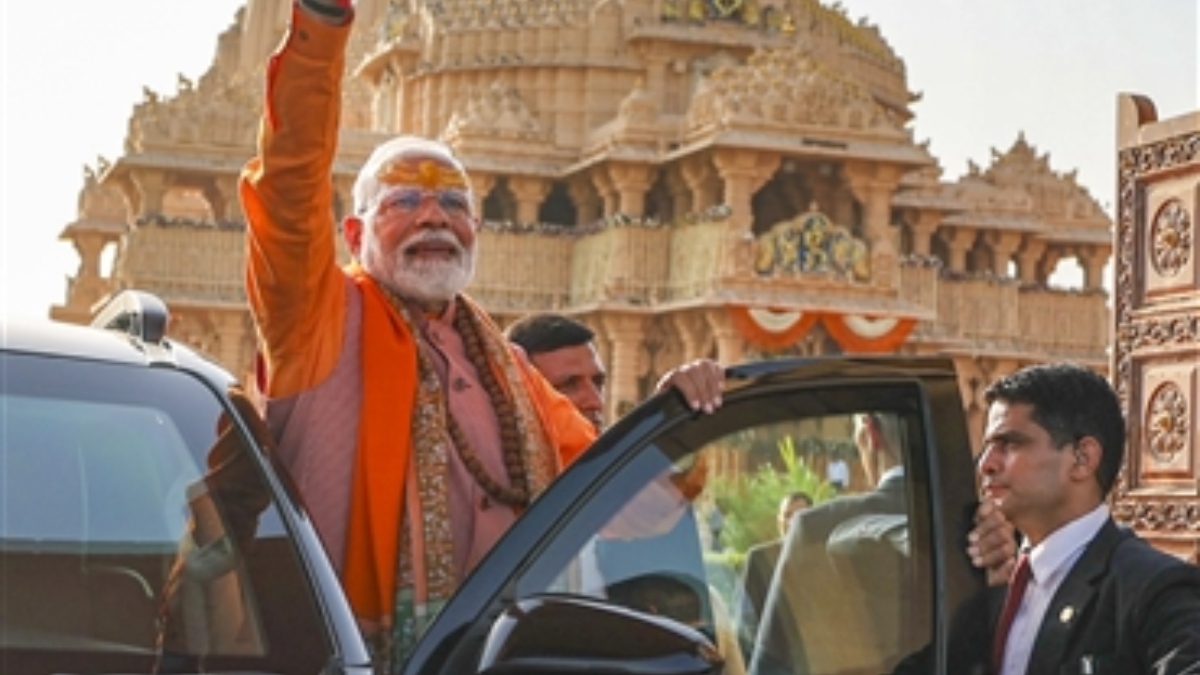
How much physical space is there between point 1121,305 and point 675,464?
17.4ft

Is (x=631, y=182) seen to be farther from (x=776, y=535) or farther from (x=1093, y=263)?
(x=776, y=535)

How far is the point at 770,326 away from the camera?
35.8 metres

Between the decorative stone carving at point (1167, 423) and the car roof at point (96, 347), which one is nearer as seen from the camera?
the car roof at point (96, 347)

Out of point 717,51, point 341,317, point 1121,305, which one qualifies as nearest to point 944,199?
point 717,51

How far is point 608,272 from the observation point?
125 ft

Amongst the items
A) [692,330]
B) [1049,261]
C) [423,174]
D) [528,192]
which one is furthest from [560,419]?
[1049,261]

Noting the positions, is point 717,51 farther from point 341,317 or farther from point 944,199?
point 341,317

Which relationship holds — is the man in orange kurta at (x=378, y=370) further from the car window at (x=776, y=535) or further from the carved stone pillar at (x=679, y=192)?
the carved stone pillar at (x=679, y=192)

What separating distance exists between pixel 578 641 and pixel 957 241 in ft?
141

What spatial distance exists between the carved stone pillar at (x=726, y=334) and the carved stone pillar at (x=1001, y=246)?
417 inches

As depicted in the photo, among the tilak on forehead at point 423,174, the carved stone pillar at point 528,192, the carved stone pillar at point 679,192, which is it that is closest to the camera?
the tilak on forehead at point 423,174

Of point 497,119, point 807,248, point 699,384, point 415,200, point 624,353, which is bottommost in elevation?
point 699,384

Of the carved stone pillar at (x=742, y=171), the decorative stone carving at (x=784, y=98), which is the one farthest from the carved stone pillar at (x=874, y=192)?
the carved stone pillar at (x=742, y=171)

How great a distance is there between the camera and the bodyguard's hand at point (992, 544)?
3.87 m
